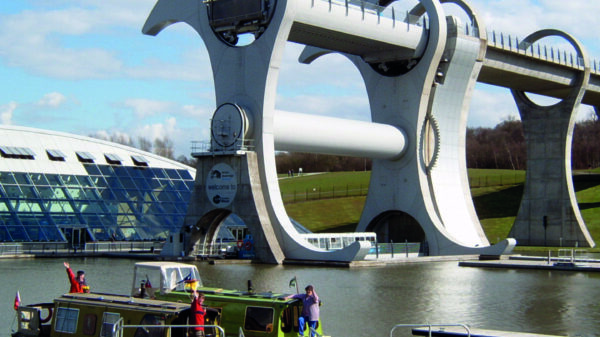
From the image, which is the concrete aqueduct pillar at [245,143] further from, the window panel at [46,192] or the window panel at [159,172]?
the window panel at [159,172]

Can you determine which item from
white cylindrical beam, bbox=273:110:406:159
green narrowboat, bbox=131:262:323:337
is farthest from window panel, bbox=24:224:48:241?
green narrowboat, bbox=131:262:323:337

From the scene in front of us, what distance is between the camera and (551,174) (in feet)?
227

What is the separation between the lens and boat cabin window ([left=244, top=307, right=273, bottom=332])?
61.2 ft

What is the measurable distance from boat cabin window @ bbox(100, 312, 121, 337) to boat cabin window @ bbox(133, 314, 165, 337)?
27.8 inches

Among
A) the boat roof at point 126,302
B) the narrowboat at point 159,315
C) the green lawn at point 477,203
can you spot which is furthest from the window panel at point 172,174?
the boat roof at point 126,302

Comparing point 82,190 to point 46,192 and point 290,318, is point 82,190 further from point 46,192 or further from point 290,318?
point 290,318

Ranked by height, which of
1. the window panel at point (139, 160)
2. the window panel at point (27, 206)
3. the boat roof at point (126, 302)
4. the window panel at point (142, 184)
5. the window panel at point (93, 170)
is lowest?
the boat roof at point (126, 302)

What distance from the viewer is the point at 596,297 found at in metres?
31.2

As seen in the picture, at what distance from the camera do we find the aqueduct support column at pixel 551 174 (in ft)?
222

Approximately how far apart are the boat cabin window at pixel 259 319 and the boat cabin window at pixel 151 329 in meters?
2.38

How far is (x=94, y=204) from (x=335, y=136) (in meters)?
15.8

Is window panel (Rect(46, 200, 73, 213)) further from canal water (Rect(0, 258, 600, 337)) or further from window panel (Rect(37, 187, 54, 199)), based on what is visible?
canal water (Rect(0, 258, 600, 337))

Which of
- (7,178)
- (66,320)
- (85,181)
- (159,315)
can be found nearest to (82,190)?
(85,181)

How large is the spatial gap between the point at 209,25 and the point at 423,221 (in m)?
17.7
